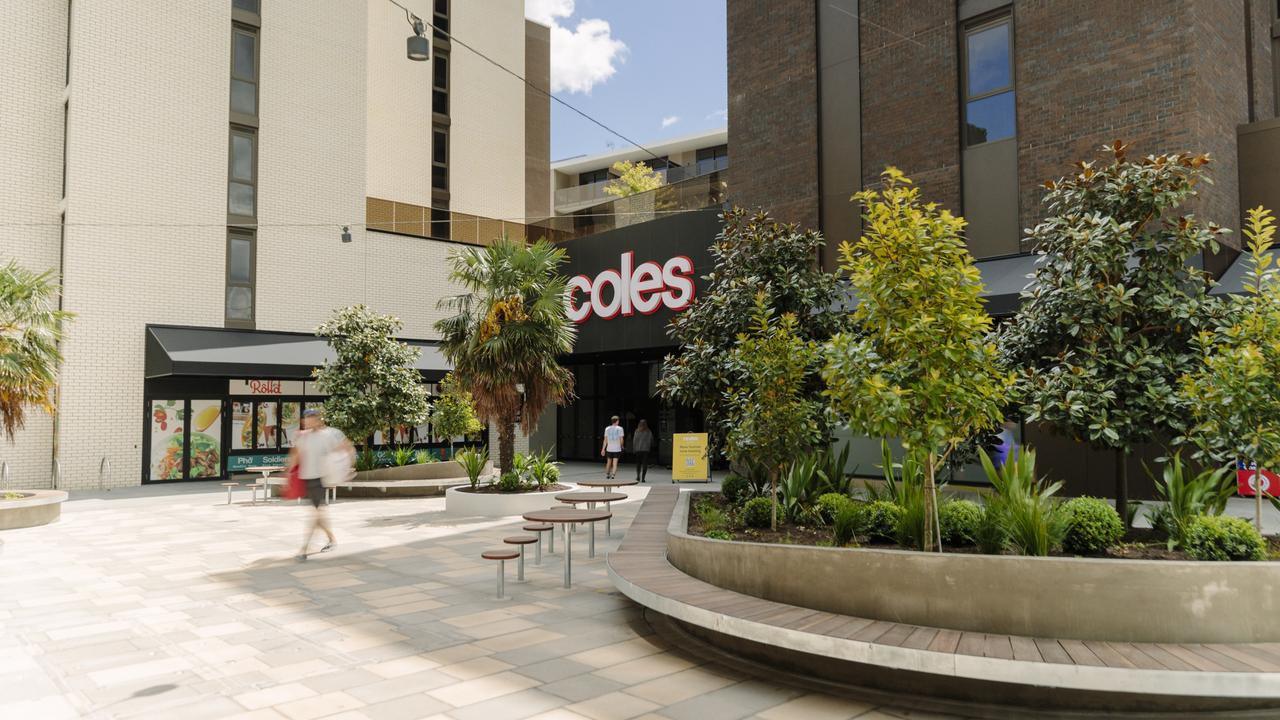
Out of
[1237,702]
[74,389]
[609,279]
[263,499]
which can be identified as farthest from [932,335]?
[74,389]

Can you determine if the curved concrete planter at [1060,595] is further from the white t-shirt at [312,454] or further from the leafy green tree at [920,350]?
A: the white t-shirt at [312,454]

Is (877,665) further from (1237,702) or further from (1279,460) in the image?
(1279,460)

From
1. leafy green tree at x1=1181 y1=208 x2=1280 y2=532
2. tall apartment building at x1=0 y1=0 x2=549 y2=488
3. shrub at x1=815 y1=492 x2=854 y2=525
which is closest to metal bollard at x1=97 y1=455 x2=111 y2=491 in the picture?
tall apartment building at x1=0 y1=0 x2=549 y2=488

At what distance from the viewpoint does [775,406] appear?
8406 millimetres

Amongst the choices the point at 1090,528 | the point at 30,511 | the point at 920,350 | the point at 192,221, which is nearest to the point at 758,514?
the point at 920,350

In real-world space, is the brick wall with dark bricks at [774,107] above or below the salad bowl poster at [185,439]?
above

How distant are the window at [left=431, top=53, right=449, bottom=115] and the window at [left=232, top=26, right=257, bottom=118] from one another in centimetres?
733

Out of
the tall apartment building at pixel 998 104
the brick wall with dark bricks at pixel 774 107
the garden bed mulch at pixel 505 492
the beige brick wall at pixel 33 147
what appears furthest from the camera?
the beige brick wall at pixel 33 147

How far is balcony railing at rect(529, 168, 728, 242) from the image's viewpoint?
68.6 feet

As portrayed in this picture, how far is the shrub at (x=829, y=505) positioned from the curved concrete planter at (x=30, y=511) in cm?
1261

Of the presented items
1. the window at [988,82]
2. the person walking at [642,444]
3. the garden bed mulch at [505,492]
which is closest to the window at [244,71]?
the person walking at [642,444]

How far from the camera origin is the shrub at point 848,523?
6648mm

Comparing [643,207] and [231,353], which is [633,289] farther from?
[231,353]

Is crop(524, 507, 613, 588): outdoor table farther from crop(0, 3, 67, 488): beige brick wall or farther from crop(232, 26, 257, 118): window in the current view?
crop(232, 26, 257, 118): window
